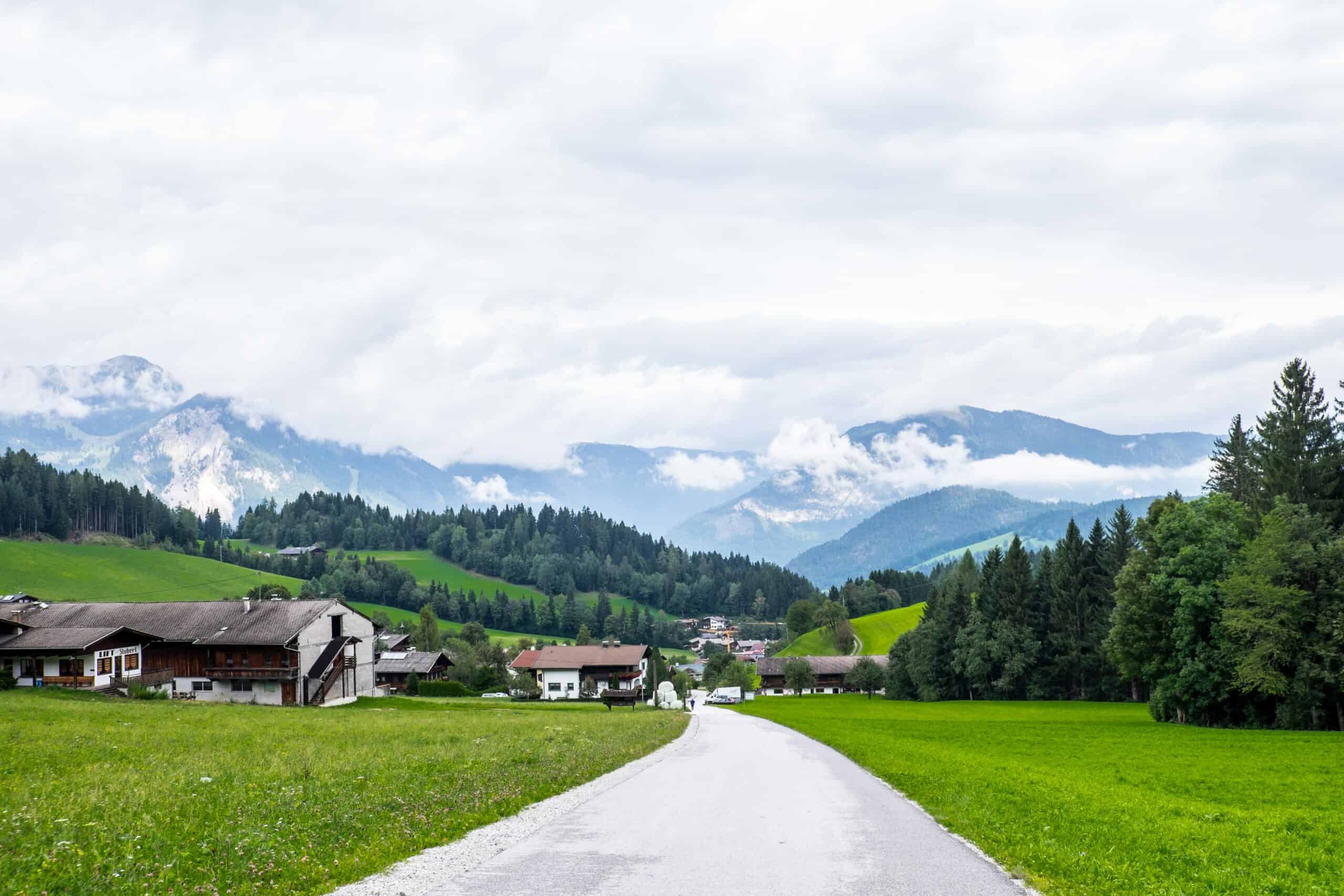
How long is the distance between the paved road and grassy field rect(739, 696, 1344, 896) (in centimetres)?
115

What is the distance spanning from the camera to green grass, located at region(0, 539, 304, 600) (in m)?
160

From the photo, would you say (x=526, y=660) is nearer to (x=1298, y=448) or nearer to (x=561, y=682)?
(x=561, y=682)

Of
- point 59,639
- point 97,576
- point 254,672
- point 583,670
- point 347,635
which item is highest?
point 97,576

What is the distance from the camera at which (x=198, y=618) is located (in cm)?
8144

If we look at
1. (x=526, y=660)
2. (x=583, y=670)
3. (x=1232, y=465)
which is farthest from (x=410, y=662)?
(x=1232, y=465)

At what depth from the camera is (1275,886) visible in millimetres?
14195

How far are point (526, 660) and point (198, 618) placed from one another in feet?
219

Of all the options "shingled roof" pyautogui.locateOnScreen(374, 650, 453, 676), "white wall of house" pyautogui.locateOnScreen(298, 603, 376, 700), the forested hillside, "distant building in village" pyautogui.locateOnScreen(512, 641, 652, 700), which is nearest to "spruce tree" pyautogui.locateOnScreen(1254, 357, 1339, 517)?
the forested hillside

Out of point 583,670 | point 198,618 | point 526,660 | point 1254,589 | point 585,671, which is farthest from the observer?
point 526,660

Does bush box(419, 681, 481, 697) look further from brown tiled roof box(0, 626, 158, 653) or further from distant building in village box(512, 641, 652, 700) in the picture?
brown tiled roof box(0, 626, 158, 653)

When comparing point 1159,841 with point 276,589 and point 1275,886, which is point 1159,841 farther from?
point 276,589

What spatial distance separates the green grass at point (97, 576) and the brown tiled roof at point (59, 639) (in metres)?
97.6

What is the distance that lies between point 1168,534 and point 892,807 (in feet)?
168

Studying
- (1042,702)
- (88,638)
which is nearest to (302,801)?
(88,638)
